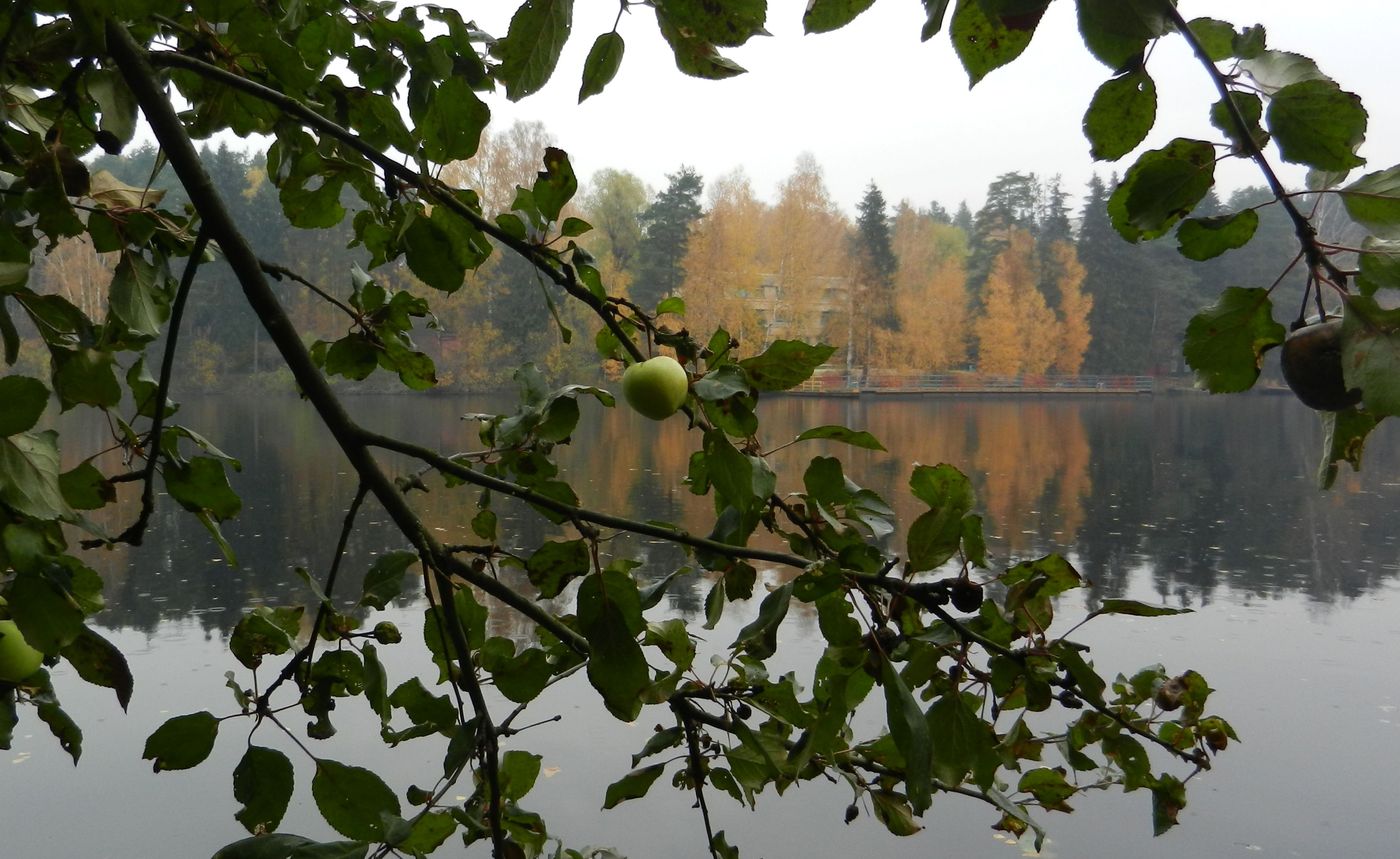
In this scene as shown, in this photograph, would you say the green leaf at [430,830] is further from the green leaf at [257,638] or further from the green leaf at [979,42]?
the green leaf at [979,42]

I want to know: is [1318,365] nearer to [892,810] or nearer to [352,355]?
[892,810]

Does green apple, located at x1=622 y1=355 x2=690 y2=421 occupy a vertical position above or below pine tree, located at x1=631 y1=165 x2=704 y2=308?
below

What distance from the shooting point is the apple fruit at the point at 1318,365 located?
485 mm

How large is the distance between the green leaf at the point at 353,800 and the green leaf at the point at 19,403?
299 millimetres

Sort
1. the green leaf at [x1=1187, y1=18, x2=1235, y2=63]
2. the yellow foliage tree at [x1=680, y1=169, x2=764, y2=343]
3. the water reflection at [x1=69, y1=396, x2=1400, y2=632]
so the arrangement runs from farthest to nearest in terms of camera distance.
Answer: the yellow foliage tree at [x1=680, y1=169, x2=764, y2=343] < the water reflection at [x1=69, y1=396, x2=1400, y2=632] < the green leaf at [x1=1187, y1=18, x2=1235, y2=63]

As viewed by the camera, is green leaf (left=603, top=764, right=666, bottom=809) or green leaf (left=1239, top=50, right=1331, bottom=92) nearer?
green leaf (left=1239, top=50, right=1331, bottom=92)

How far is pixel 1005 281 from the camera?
94.5 feet

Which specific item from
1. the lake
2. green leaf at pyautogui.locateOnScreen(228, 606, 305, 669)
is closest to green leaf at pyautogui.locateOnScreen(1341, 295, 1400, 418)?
green leaf at pyautogui.locateOnScreen(228, 606, 305, 669)

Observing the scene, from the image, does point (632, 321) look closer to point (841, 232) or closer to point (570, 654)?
point (570, 654)

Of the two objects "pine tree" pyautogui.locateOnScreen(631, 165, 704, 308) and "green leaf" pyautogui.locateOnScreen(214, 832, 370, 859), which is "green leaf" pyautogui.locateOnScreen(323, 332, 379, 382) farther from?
"pine tree" pyautogui.locateOnScreen(631, 165, 704, 308)

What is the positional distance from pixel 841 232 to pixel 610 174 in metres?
6.72

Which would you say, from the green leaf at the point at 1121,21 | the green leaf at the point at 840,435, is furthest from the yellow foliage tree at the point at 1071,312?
the green leaf at the point at 1121,21

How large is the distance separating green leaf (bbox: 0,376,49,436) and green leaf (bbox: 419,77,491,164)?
280 mm

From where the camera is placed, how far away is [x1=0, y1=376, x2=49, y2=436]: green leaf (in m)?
0.59
